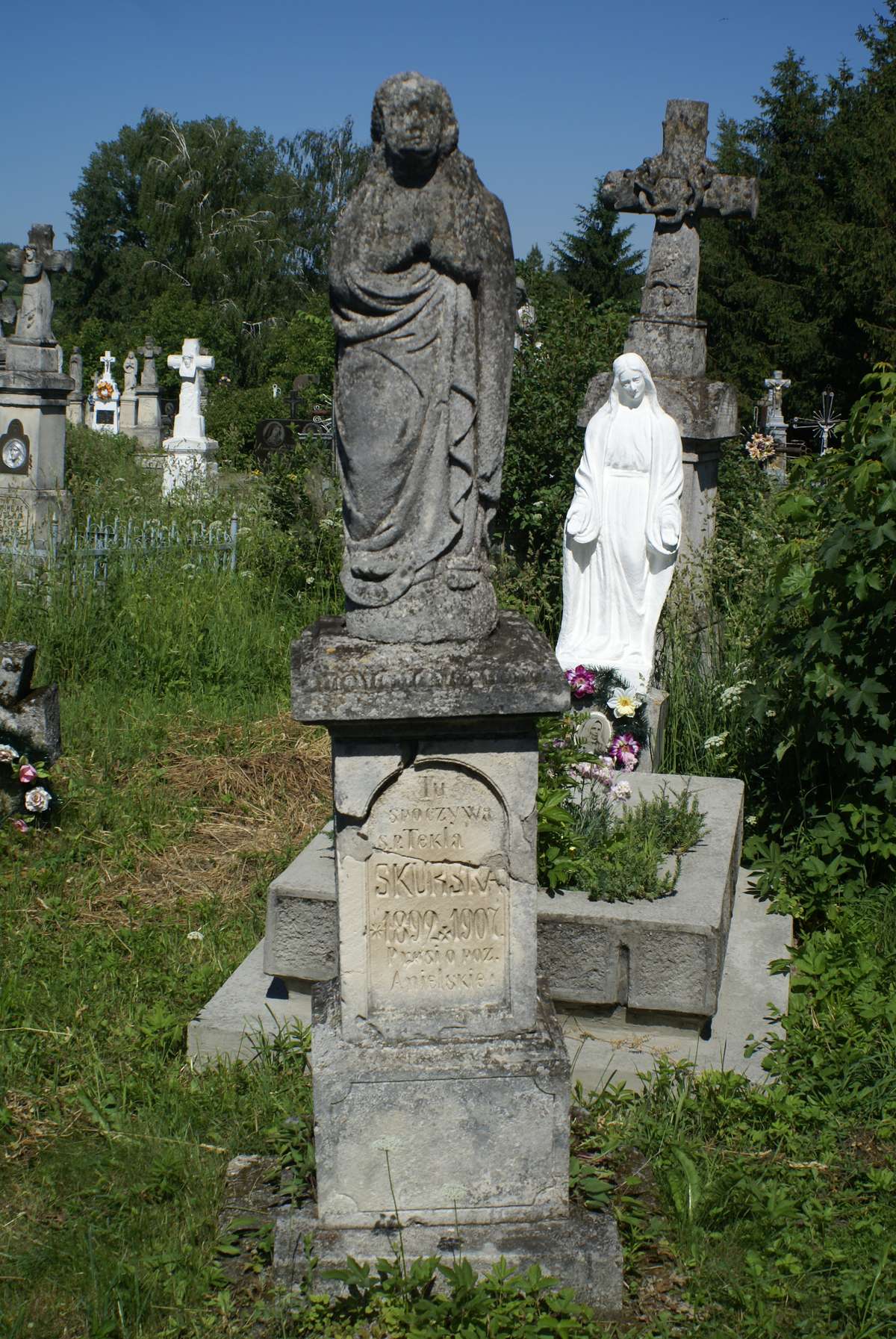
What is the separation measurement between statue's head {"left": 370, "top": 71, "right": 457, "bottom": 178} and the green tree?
22089 millimetres

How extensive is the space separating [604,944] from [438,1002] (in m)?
1.08

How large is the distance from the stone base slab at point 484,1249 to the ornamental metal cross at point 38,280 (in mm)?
9995

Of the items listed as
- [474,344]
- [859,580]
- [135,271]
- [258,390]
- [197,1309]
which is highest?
[135,271]

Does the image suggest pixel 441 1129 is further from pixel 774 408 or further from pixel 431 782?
pixel 774 408

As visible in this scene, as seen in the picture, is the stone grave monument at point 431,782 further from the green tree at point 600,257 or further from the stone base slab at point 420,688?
the green tree at point 600,257

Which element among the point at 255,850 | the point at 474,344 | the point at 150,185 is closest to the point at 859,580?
the point at 474,344

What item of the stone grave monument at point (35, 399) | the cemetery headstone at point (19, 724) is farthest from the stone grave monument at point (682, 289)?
the stone grave monument at point (35, 399)

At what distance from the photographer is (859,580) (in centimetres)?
477

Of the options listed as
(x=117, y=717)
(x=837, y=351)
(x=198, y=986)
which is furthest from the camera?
(x=837, y=351)

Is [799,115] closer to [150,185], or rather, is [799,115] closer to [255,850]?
[150,185]

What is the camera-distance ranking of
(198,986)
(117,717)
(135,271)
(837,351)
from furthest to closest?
(135,271), (837,351), (117,717), (198,986)

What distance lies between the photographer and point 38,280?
1139 centimetres

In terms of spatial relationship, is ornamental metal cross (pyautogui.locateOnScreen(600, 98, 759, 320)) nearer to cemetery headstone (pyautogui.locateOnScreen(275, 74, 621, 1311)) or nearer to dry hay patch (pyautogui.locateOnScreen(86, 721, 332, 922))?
dry hay patch (pyautogui.locateOnScreen(86, 721, 332, 922))

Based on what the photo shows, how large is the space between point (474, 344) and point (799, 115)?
2754 cm
